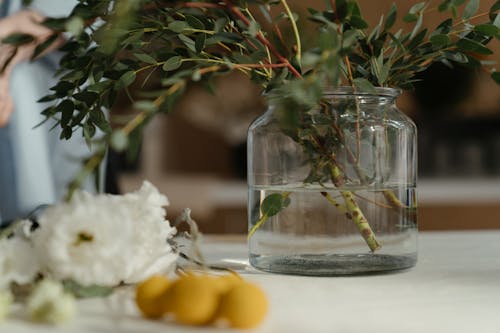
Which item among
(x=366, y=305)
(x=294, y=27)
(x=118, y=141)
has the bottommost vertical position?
(x=366, y=305)

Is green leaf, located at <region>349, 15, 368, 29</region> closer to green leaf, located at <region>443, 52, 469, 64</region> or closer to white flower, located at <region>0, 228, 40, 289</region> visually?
green leaf, located at <region>443, 52, 469, 64</region>

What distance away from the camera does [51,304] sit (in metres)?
0.45

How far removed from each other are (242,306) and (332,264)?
0.81ft

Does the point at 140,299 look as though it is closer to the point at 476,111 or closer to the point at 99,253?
the point at 99,253

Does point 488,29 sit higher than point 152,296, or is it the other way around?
point 488,29

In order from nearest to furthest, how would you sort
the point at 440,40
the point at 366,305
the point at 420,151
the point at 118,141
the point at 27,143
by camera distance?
the point at 118,141
the point at 366,305
the point at 440,40
the point at 27,143
the point at 420,151

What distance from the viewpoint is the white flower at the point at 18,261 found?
20.6 inches

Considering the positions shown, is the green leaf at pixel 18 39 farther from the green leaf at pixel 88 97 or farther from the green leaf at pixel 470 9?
the green leaf at pixel 470 9

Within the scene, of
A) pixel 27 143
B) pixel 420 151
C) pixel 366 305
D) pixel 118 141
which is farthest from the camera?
Result: pixel 420 151

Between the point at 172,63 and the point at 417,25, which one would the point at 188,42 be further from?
the point at 417,25

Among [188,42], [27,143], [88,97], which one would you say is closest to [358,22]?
[188,42]

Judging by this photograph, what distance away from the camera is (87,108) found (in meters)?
0.67

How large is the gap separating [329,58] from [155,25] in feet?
0.75

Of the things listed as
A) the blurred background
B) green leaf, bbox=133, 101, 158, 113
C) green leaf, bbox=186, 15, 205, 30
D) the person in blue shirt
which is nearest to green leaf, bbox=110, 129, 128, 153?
green leaf, bbox=133, 101, 158, 113
